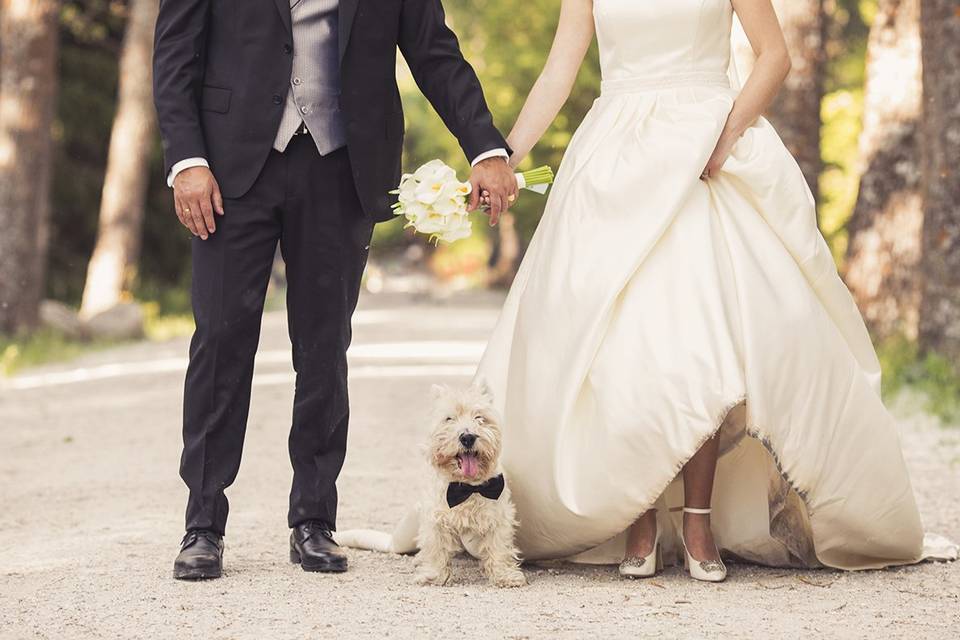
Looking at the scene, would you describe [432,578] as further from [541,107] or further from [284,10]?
[284,10]

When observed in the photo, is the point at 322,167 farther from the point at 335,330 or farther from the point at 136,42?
the point at 136,42

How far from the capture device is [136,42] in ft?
60.0

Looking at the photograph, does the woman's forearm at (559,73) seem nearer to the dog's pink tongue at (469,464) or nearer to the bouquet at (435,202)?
the bouquet at (435,202)

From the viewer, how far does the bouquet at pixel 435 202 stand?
4.57m

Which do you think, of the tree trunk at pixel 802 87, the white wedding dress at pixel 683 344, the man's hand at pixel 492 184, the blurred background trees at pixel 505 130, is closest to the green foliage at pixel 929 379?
the blurred background trees at pixel 505 130

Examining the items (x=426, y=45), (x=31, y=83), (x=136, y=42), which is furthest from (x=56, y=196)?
(x=426, y=45)

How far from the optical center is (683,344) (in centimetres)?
448

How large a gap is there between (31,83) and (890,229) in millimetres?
8702

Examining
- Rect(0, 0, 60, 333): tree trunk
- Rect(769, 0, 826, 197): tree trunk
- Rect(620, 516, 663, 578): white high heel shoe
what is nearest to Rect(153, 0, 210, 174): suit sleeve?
Rect(620, 516, 663, 578): white high heel shoe

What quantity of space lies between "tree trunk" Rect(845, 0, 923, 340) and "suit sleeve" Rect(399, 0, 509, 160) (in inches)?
325

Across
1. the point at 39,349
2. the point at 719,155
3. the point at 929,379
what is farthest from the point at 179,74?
the point at 39,349

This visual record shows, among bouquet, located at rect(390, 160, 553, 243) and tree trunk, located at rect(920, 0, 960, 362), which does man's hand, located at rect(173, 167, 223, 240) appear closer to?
bouquet, located at rect(390, 160, 553, 243)

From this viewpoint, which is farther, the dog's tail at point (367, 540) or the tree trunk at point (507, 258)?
the tree trunk at point (507, 258)

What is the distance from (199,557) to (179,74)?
151 cm
